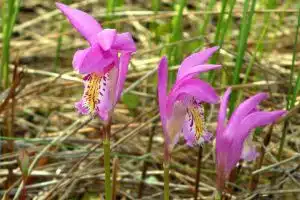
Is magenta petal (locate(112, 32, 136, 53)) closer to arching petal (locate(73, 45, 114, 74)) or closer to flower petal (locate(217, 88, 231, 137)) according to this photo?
arching petal (locate(73, 45, 114, 74))

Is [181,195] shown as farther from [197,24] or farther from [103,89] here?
[197,24]

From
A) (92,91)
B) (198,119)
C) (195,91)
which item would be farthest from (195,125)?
(92,91)

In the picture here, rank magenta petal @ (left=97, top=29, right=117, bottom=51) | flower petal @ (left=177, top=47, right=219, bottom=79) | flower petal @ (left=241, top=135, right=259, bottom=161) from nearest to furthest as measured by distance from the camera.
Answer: magenta petal @ (left=97, top=29, right=117, bottom=51)
flower petal @ (left=177, top=47, right=219, bottom=79)
flower petal @ (left=241, top=135, right=259, bottom=161)

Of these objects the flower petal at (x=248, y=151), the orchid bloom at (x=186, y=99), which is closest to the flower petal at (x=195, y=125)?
the orchid bloom at (x=186, y=99)

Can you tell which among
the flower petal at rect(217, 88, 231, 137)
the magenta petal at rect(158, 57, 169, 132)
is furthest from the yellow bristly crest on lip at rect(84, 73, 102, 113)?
the flower petal at rect(217, 88, 231, 137)

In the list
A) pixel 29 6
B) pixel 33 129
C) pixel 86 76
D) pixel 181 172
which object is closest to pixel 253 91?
pixel 181 172

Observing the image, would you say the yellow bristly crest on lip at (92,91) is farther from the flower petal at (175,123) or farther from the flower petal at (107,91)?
the flower petal at (175,123)
